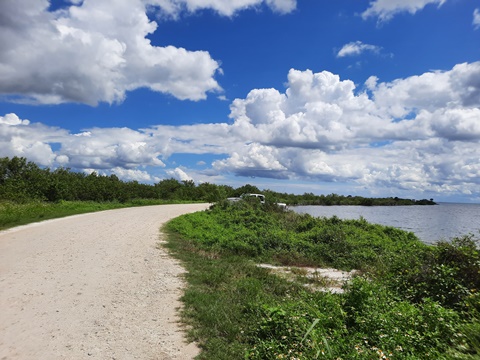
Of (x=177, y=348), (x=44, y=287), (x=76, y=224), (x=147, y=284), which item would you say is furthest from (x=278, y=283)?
(x=76, y=224)

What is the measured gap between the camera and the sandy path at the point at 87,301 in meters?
5.01

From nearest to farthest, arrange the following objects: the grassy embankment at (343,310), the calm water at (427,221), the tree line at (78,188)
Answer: the grassy embankment at (343,310)
the calm water at (427,221)
the tree line at (78,188)

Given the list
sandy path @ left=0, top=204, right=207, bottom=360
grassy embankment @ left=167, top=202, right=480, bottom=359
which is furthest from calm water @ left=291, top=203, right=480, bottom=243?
sandy path @ left=0, top=204, right=207, bottom=360

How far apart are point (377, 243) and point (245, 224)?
7297 mm

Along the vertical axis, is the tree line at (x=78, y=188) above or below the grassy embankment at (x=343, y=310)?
above

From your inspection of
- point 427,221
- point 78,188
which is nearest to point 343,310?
point 427,221

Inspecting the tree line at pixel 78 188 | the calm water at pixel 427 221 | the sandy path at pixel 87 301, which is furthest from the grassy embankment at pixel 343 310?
the tree line at pixel 78 188

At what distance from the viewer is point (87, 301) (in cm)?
690

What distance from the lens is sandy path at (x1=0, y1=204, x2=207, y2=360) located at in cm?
501

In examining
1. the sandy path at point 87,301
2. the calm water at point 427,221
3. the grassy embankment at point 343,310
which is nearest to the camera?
the grassy embankment at point 343,310

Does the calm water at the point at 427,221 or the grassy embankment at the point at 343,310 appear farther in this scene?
the calm water at the point at 427,221

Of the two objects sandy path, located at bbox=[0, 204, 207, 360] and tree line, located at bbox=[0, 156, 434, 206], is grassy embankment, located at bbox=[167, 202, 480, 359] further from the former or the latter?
tree line, located at bbox=[0, 156, 434, 206]

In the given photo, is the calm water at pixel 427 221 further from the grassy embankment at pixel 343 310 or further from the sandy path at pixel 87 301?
the sandy path at pixel 87 301

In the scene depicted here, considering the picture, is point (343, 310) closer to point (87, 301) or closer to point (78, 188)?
point (87, 301)
